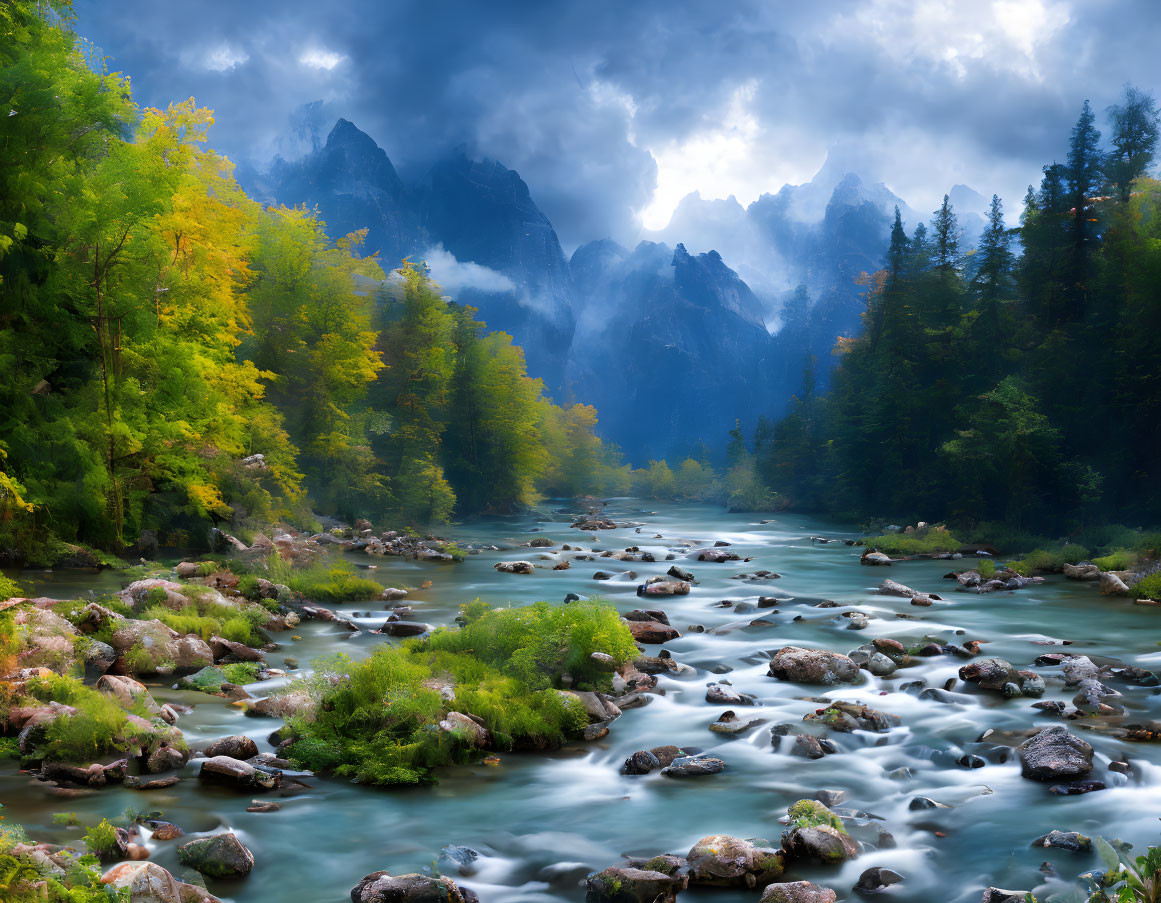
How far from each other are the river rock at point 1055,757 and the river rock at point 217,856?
27.3ft

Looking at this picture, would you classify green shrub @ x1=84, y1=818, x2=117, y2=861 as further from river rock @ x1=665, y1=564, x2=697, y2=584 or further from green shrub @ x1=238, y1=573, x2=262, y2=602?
river rock @ x1=665, y1=564, x2=697, y2=584

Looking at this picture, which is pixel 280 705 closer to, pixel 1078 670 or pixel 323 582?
pixel 323 582

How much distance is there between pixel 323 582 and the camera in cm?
1997

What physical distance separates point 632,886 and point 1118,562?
24191 millimetres

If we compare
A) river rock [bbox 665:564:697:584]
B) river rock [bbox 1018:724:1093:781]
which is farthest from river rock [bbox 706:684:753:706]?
river rock [bbox 665:564:697:584]

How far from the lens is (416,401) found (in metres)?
47.6

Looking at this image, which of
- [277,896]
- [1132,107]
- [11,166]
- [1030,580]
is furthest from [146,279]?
[1132,107]

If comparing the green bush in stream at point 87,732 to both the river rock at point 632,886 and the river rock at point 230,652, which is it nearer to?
the river rock at point 230,652

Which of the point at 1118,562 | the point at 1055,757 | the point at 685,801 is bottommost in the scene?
the point at 685,801

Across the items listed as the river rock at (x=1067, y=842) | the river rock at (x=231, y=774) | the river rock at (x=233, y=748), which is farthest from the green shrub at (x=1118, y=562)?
the river rock at (x=231, y=774)

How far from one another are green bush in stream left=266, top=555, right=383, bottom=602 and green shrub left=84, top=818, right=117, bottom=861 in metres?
13.3

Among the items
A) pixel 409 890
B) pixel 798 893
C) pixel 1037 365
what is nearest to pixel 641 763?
pixel 798 893

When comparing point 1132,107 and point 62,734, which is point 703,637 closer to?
point 62,734

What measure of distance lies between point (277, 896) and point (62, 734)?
339 cm
